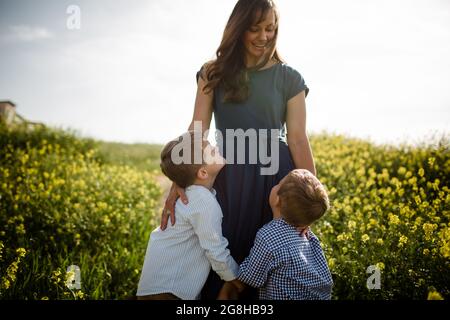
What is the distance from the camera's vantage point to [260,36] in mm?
2260

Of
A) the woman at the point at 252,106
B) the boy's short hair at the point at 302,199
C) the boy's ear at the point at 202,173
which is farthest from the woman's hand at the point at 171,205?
the boy's short hair at the point at 302,199

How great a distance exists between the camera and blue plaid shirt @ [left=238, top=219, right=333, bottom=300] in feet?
6.42

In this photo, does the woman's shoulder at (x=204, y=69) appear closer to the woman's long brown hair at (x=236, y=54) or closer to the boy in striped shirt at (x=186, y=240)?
the woman's long brown hair at (x=236, y=54)

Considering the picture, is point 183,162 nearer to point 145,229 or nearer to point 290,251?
point 290,251

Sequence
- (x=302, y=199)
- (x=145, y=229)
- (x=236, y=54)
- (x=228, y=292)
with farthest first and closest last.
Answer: (x=145, y=229)
(x=236, y=54)
(x=228, y=292)
(x=302, y=199)

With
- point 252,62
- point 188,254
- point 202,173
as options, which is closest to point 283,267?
point 188,254

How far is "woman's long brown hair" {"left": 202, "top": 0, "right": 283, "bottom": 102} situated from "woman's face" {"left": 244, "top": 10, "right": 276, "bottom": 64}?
2 cm

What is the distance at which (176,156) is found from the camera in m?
2.08

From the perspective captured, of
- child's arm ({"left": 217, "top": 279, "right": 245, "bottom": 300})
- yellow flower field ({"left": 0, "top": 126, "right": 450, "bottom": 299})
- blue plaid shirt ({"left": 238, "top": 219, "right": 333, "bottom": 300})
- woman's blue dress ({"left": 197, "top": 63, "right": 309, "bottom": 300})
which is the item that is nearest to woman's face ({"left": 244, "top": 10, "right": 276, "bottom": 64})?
woman's blue dress ({"left": 197, "top": 63, "right": 309, "bottom": 300})

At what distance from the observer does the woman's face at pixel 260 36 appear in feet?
7.36

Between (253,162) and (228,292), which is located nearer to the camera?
(228,292)

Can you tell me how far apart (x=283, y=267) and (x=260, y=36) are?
1284 mm
